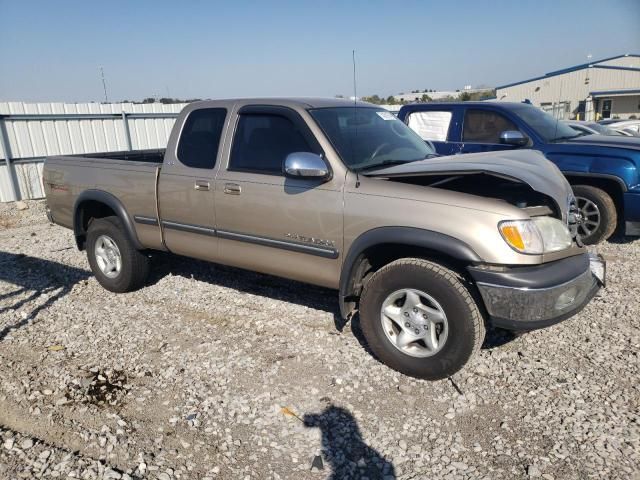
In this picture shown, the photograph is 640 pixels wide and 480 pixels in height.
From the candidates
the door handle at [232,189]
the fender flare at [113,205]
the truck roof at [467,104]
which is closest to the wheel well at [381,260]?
the door handle at [232,189]

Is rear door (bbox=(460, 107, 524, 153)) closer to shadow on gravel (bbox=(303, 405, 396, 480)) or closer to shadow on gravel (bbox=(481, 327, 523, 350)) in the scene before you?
shadow on gravel (bbox=(481, 327, 523, 350))

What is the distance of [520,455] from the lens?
2.69 m

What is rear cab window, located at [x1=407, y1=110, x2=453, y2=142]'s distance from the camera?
7230 mm

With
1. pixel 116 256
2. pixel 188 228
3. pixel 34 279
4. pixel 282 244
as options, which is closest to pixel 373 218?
pixel 282 244

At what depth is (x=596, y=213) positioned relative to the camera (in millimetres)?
6328

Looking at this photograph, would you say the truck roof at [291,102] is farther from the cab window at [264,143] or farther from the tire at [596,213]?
the tire at [596,213]

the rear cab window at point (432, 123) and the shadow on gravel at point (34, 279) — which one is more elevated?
Result: the rear cab window at point (432, 123)

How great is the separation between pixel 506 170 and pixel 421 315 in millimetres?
1099

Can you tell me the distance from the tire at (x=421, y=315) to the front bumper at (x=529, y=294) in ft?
0.49

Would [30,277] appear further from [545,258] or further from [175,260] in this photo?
[545,258]

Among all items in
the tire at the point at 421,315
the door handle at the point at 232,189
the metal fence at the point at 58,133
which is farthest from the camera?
the metal fence at the point at 58,133

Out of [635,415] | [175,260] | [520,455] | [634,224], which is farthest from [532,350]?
[175,260]

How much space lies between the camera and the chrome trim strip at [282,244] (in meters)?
3.68

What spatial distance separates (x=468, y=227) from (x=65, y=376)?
9.91 ft
